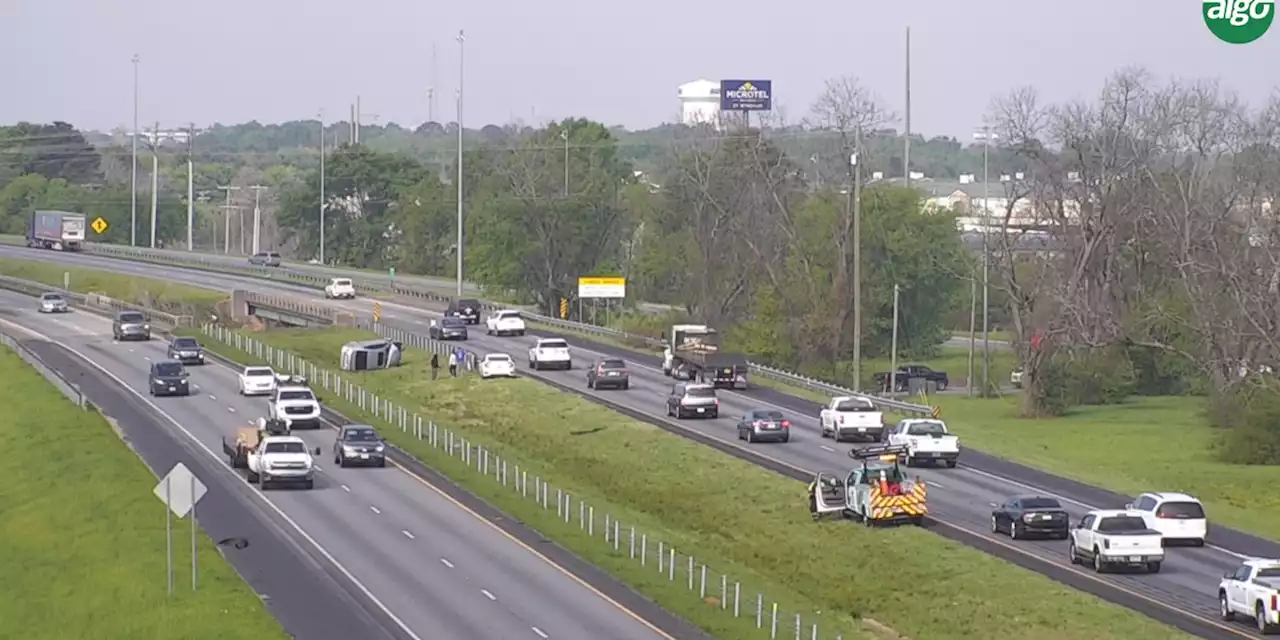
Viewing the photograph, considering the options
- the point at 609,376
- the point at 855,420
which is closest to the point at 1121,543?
the point at 855,420

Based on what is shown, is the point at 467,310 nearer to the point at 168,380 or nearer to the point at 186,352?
the point at 186,352

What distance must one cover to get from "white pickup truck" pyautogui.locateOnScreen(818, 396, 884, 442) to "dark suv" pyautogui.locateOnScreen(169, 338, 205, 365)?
108 ft

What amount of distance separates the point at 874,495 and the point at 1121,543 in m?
7.96

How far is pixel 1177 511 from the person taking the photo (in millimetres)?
44062

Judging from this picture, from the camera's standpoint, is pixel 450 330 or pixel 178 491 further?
pixel 450 330

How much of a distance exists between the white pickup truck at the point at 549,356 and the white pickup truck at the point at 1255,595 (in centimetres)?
5131

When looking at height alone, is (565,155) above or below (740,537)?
above

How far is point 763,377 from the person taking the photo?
275ft

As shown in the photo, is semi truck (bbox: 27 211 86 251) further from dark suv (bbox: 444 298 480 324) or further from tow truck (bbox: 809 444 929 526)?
tow truck (bbox: 809 444 929 526)

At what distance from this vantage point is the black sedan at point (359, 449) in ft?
180

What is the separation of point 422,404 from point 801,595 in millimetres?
37345

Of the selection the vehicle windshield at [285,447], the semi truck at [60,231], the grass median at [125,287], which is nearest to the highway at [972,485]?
the vehicle windshield at [285,447]

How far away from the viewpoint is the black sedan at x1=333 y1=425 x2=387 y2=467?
5484 centimetres

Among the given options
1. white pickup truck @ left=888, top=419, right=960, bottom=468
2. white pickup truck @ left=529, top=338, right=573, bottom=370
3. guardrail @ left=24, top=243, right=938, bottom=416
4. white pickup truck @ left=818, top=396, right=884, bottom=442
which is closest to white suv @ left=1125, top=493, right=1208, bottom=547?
white pickup truck @ left=888, top=419, right=960, bottom=468
